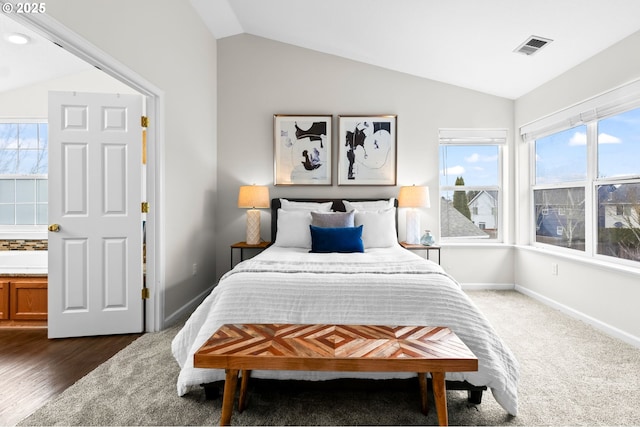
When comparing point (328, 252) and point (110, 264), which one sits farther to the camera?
point (328, 252)

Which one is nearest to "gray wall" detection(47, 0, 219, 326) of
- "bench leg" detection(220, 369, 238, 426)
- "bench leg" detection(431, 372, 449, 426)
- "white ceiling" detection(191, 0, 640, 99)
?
"white ceiling" detection(191, 0, 640, 99)

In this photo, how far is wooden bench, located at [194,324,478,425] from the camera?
130cm

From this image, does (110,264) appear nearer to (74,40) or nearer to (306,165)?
(74,40)

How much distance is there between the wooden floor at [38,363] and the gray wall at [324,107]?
199 cm

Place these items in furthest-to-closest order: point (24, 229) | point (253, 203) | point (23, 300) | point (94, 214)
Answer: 1. point (24, 229)
2. point (253, 203)
3. point (23, 300)
4. point (94, 214)

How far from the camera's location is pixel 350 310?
6.01 feet

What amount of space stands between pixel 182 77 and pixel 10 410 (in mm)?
2797

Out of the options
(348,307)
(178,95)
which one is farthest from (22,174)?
(348,307)

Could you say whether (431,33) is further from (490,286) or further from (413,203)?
(490,286)

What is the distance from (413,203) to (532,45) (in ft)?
6.08

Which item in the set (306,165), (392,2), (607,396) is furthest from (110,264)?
(607,396)

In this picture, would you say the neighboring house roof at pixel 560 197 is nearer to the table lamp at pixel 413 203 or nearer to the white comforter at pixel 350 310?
the table lamp at pixel 413 203

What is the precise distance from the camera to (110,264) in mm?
2709

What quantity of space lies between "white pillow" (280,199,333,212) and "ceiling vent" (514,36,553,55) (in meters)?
2.40
